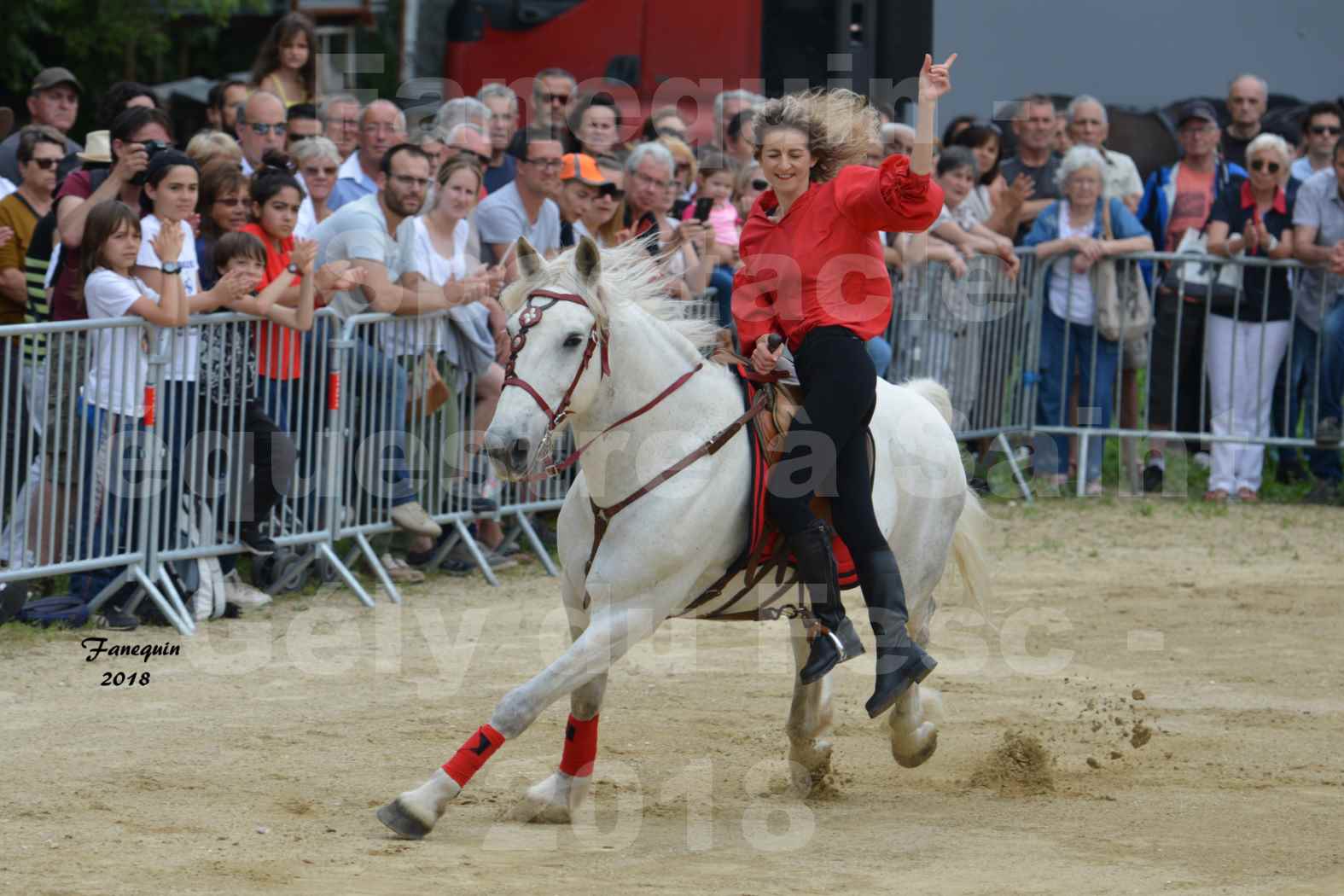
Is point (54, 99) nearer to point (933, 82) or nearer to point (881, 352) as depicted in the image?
point (881, 352)

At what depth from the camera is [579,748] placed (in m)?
6.59

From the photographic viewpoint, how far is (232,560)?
9609 millimetres

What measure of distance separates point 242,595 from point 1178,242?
24.8ft

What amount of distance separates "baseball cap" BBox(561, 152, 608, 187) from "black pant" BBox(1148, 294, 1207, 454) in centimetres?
475

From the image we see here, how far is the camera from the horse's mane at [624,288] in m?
6.15

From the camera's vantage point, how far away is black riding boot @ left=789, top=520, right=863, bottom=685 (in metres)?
6.56

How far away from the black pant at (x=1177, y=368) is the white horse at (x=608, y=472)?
714cm

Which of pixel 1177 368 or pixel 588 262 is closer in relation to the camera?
pixel 588 262

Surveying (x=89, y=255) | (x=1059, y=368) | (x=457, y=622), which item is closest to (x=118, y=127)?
(x=89, y=255)

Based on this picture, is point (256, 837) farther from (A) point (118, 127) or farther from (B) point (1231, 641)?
(B) point (1231, 641)

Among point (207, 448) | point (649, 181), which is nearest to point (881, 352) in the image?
point (649, 181)

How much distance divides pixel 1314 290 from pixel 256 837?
9.63 m

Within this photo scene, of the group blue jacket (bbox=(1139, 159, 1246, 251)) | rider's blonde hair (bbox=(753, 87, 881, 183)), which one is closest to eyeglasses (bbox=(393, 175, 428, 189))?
rider's blonde hair (bbox=(753, 87, 881, 183))

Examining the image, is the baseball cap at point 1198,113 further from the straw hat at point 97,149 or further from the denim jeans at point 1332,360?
the straw hat at point 97,149
